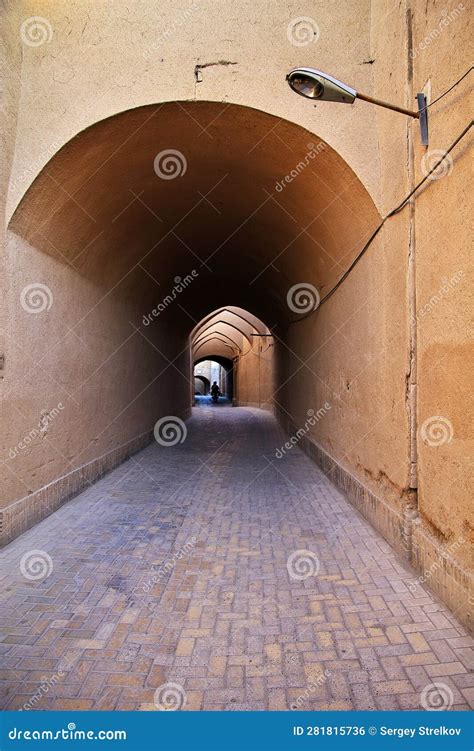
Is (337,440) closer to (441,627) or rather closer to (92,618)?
(441,627)

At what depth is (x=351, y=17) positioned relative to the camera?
526 centimetres

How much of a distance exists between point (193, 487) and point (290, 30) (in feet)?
21.6
